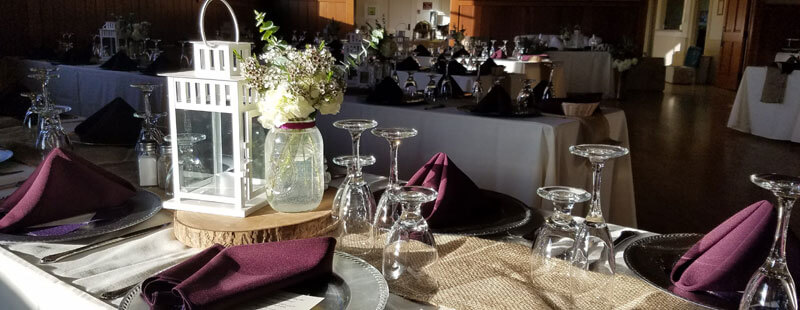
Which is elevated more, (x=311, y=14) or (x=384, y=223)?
(x=311, y=14)

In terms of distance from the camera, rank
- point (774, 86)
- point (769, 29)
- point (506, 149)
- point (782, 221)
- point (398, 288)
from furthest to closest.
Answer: point (769, 29), point (774, 86), point (506, 149), point (398, 288), point (782, 221)

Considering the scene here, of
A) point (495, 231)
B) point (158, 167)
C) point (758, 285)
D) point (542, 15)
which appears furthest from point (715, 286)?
Answer: point (542, 15)

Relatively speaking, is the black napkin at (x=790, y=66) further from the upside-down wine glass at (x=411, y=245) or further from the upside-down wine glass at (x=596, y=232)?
the upside-down wine glass at (x=411, y=245)

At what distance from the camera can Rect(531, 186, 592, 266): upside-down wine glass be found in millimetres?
1025

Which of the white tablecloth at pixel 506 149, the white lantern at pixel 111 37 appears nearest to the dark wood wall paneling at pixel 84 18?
the white lantern at pixel 111 37

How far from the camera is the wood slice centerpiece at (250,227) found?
1282 millimetres

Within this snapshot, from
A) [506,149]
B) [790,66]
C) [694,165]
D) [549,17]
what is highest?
[549,17]

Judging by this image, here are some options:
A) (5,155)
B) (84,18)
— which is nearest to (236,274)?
(5,155)

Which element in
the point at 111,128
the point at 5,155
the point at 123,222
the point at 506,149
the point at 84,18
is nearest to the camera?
the point at 123,222

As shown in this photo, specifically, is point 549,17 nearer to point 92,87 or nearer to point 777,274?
point 92,87

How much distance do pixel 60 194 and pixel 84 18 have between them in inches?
353

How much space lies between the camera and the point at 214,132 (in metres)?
1.38

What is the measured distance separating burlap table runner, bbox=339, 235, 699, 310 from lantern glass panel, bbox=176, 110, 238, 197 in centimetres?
34

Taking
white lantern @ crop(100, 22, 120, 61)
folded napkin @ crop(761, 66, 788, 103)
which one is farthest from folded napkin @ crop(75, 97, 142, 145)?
folded napkin @ crop(761, 66, 788, 103)
